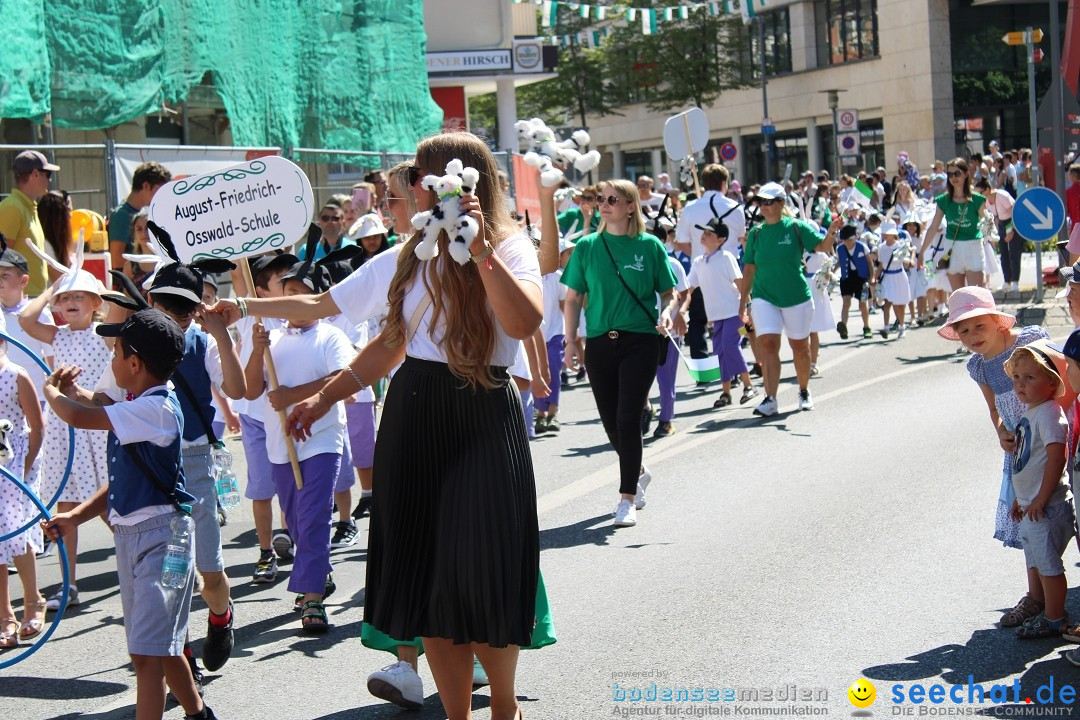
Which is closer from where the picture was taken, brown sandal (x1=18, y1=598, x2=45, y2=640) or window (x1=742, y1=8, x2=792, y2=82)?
brown sandal (x1=18, y1=598, x2=45, y2=640)

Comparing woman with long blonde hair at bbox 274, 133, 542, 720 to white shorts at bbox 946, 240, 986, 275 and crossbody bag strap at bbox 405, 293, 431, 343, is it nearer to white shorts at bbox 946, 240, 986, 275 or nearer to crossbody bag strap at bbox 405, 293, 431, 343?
crossbody bag strap at bbox 405, 293, 431, 343

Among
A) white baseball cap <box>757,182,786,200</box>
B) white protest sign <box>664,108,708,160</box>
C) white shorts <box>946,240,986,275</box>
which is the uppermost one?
white protest sign <box>664,108,708,160</box>

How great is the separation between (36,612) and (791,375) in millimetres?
9747

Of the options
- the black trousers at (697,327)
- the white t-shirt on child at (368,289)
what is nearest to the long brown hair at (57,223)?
the white t-shirt on child at (368,289)

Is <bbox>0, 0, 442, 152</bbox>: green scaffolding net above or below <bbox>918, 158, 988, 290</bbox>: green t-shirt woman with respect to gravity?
above

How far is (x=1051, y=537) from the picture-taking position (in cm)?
545

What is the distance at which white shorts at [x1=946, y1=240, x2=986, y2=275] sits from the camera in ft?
48.8

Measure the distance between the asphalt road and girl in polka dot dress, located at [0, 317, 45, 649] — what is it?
183 mm

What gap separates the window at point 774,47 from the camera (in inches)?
2078

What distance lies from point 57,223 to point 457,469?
5790mm

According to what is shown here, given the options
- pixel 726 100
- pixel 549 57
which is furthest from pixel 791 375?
pixel 726 100

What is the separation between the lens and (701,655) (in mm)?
5555

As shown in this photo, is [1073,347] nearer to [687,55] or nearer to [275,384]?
[275,384]

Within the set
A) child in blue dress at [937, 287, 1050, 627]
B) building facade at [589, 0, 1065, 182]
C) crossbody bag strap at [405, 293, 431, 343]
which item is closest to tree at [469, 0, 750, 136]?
building facade at [589, 0, 1065, 182]
